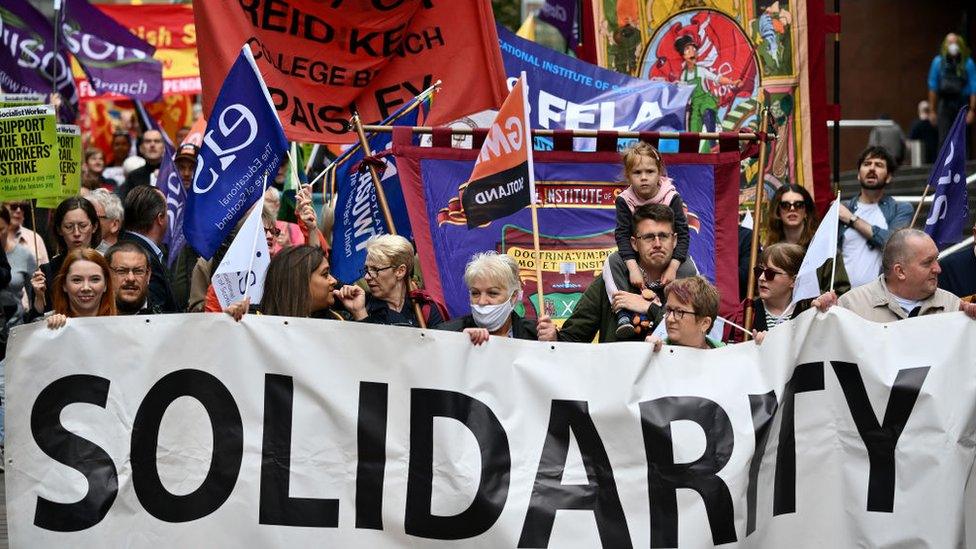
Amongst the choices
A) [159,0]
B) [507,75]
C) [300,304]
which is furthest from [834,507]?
[159,0]

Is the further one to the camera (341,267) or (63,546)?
(341,267)

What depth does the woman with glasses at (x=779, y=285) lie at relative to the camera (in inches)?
336

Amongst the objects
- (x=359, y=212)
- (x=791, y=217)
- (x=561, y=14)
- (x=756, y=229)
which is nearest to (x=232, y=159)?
(x=359, y=212)

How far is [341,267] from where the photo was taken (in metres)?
9.89

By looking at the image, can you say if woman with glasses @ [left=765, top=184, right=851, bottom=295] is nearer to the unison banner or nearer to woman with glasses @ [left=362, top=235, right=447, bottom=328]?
the unison banner

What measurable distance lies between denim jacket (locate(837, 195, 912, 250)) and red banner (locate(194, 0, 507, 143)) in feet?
8.31

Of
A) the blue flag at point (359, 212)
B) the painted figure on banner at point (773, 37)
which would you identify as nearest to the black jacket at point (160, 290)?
the blue flag at point (359, 212)

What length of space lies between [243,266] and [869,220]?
5.22 metres

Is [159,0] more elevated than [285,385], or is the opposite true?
[159,0]

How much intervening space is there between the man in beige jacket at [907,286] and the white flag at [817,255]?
68 cm

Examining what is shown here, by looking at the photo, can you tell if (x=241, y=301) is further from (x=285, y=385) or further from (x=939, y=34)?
(x=939, y=34)

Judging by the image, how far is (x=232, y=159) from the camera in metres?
8.32

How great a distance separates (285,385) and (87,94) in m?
11.3

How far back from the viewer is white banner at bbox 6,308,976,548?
7.00 meters
